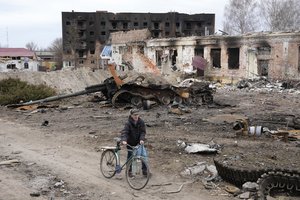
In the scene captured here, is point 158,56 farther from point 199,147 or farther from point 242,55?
point 199,147

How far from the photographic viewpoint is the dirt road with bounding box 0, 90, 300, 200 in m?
8.01

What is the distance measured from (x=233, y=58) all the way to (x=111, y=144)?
86.5ft

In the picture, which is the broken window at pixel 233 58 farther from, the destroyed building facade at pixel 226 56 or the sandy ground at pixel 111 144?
the sandy ground at pixel 111 144

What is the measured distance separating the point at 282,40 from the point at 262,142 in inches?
839

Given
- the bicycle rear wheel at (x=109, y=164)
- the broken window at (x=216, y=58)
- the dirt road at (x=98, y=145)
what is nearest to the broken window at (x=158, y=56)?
the broken window at (x=216, y=58)

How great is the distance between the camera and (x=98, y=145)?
11836 mm

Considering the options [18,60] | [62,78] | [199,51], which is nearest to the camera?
[62,78]

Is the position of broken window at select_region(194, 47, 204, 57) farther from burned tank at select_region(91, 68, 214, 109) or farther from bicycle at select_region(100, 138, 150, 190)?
bicycle at select_region(100, 138, 150, 190)

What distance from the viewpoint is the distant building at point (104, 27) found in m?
74.1

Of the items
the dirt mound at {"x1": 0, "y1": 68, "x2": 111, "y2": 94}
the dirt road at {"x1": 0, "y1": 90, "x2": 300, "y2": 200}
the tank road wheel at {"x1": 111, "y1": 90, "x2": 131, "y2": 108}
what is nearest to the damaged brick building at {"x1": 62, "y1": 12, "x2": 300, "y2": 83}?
the dirt mound at {"x1": 0, "y1": 68, "x2": 111, "y2": 94}

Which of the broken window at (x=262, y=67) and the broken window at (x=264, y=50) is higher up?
the broken window at (x=264, y=50)

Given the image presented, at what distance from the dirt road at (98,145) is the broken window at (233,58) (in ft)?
49.2

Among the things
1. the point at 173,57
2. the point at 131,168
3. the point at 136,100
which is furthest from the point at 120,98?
the point at 173,57

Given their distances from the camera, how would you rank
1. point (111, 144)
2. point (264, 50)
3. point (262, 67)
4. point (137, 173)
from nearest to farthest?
point (137, 173)
point (111, 144)
point (264, 50)
point (262, 67)
